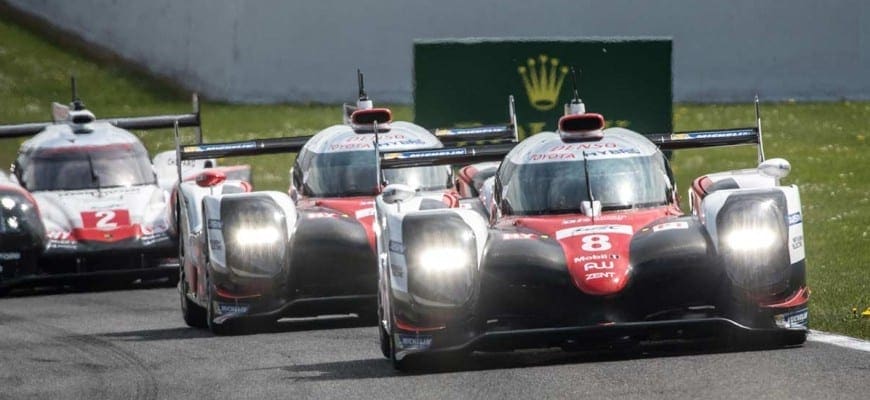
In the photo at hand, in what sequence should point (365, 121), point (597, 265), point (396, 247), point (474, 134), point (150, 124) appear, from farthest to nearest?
point (150, 124) < point (474, 134) < point (365, 121) < point (396, 247) < point (597, 265)

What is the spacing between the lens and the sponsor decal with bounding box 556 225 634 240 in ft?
39.0

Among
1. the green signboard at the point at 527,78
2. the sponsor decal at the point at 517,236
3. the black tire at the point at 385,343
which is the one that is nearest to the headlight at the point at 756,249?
the sponsor decal at the point at 517,236

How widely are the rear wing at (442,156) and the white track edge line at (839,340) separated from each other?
8.54ft

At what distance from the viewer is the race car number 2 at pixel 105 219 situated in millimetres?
19438

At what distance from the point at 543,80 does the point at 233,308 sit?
8.33 metres

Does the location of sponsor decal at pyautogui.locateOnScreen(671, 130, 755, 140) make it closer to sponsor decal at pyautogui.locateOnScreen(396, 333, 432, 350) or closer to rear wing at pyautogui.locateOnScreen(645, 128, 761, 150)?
rear wing at pyautogui.locateOnScreen(645, 128, 761, 150)

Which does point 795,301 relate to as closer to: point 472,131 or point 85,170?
point 472,131

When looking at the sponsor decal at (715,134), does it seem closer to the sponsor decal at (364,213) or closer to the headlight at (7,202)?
the sponsor decal at (364,213)

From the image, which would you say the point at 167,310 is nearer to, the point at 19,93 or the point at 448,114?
the point at 448,114

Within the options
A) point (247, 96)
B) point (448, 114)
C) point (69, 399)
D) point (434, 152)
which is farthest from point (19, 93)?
point (69, 399)

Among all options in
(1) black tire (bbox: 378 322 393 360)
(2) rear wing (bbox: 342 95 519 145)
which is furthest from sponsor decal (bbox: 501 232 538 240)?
(2) rear wing (bbox: 342 95 519 145)

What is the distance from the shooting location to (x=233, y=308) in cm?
1448

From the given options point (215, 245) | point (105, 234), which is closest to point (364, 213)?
point (215, 245)

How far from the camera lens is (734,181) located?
13.6 meters
